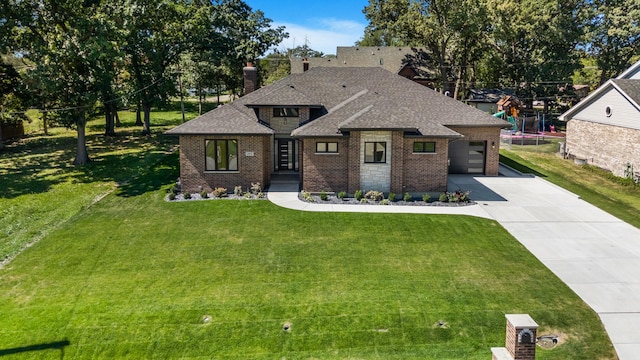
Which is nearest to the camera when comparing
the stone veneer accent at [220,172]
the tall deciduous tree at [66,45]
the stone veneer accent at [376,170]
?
the stone veneer accent at [376,170]

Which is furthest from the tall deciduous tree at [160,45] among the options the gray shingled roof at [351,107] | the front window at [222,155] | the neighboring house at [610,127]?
the neighboring house at [610,127]

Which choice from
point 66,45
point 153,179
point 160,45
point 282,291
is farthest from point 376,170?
point 160,45

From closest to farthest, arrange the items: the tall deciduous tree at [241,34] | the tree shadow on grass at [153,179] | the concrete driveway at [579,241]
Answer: the concrete driveway at [579,241] → the tree shadow on grass at [153,179] → the tall deciduous tree at [241,34]

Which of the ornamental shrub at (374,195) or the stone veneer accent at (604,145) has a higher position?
the stone veneer accent at (604,145)

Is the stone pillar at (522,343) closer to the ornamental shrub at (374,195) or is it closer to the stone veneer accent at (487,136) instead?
the ornamental shrub at (374,195)

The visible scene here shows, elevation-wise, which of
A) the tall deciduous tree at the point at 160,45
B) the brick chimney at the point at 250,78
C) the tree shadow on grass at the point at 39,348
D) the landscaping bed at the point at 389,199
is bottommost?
the tree shadow on grass at the point at 39,348

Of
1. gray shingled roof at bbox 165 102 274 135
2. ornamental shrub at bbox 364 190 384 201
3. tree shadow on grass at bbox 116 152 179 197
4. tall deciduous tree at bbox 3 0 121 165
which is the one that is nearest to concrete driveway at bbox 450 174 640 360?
ornamental shrub at bbox 364 190 384 201

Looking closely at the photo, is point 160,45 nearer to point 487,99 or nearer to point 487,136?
point 487,136
